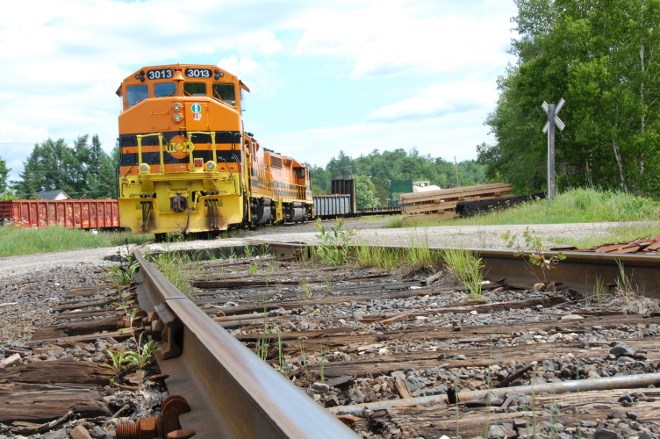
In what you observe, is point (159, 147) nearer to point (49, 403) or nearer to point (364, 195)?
point (49, 403)

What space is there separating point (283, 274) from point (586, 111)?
1083 inches

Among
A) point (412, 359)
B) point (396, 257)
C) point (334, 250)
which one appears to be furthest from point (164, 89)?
point (412, 359)

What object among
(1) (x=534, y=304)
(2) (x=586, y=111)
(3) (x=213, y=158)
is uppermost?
(2) (x=586, y=111)

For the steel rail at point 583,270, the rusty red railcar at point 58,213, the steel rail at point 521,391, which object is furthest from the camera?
the rusty red railcar at point 58,213

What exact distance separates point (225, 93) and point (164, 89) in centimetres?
133

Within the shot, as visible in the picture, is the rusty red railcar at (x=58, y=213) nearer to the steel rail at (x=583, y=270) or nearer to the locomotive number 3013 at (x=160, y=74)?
the locomotive number 3013 at (x=160, y=74)

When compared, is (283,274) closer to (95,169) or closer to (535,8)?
(535,8)

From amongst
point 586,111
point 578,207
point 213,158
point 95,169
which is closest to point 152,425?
point 213,158

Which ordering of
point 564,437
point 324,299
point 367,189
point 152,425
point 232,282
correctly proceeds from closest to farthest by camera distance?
point 564,437, point 152,425, point 324,299, point 232,282, point 367,189

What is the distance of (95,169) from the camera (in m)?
112

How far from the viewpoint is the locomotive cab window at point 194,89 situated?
15422 mm

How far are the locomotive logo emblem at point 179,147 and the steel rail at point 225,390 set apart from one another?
12050mm

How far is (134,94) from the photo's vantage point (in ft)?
50.7

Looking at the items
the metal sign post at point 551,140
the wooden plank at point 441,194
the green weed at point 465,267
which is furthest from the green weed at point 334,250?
the wooden plank at point 441,194
